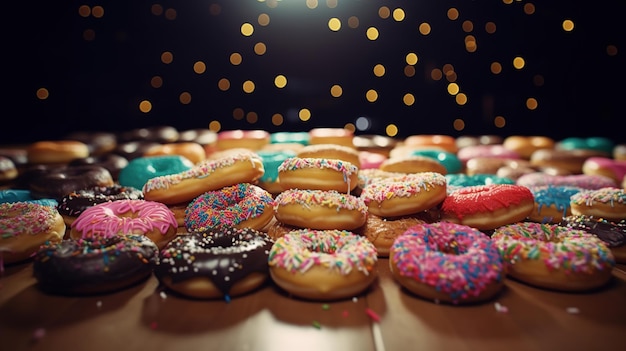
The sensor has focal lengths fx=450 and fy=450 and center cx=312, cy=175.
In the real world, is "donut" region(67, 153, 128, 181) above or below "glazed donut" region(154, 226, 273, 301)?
below

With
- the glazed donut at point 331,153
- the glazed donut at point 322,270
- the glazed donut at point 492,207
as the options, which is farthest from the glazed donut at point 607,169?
the glazed donut at point 322,270

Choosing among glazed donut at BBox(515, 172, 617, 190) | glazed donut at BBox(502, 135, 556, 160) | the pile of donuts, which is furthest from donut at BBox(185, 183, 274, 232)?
glazed donut at BBox(502, 135, 556, 160)

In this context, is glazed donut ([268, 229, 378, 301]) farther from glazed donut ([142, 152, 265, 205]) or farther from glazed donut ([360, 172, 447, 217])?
glazed donut ([142, 152, 265, 205])

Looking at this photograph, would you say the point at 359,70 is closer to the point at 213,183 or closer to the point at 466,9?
the point at 466,9

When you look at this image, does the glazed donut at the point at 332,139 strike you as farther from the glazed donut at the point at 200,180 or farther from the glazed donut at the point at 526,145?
the glazed donut at the point at 526,145

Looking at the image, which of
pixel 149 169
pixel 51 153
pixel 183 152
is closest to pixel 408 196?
pixel 149 169

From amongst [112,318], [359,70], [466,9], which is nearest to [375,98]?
[359,70]
